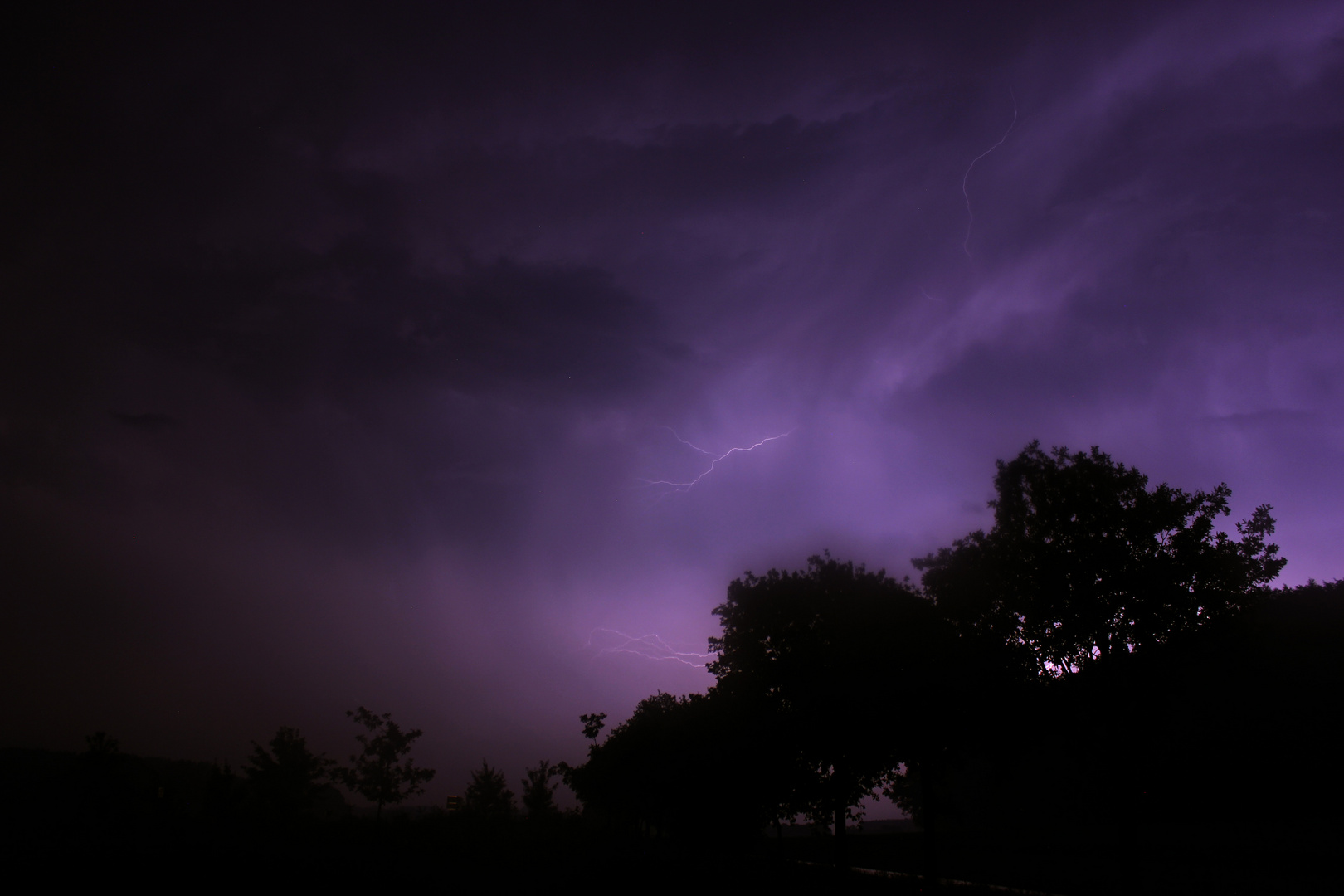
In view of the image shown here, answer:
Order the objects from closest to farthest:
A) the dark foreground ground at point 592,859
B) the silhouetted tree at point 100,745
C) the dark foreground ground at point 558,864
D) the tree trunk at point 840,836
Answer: the dark foreground ground at point 558,864 < the dark foreground ground at point 592,859 < the tree trunk at point 840,836 < the silhouetted tree at point 100,745

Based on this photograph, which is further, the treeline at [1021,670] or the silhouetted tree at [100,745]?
the silhouetted tree at [100,745]

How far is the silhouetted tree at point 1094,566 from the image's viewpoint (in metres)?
18.1

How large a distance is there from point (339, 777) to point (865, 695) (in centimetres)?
4807

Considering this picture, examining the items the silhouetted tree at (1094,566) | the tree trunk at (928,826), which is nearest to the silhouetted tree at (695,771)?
the tree trunk at (928,826)

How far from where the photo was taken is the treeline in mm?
18406

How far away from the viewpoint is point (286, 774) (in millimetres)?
46469

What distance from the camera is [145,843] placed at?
55.6ft

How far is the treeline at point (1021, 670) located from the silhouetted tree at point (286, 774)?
1358 inches

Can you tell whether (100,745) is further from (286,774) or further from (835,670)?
(835,670)

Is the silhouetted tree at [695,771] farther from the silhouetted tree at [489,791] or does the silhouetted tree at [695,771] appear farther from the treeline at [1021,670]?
the silhouetted tree at [489,791]

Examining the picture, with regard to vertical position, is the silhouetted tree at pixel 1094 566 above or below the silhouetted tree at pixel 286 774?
above

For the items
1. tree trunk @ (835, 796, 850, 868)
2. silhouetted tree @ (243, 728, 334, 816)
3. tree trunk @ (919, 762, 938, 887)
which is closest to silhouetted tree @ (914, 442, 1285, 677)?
tree trunk @ (919, 762, 938, 887)

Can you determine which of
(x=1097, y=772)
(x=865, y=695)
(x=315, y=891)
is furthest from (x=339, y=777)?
(x=1097, y=772)

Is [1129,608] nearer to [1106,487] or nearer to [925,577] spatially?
[1106,487]
